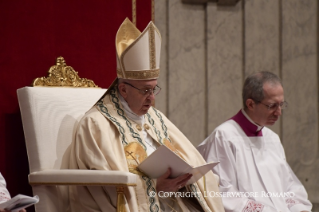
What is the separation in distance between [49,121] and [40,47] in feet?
2.50

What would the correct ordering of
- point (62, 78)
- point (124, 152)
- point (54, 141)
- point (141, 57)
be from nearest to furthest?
point (124, 152) < point (54, 141) < point (141, 57) < point (62, 78)

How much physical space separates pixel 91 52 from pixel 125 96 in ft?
2.85

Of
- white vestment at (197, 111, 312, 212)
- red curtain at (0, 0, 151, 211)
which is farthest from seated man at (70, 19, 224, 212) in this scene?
red curtain at (0, 0, 151, 211)

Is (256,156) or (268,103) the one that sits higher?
(268,103)

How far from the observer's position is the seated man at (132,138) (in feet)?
12.9

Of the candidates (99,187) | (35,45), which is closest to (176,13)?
(35,45)

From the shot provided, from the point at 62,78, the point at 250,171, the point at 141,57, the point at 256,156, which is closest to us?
the point at 141,57

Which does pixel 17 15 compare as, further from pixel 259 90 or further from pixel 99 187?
pixel 259 90

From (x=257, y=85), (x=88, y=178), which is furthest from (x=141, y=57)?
(x=257, y=85)

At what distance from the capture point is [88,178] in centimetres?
368

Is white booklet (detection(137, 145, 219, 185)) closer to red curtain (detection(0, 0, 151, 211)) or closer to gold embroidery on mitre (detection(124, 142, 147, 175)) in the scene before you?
gold embroidery on mitre (detection(124, 142, 147, 175))

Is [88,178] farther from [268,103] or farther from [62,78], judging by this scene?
[268,103]

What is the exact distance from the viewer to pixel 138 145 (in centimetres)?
423

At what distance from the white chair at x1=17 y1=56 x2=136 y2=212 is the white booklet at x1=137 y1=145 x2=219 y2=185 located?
262mm
